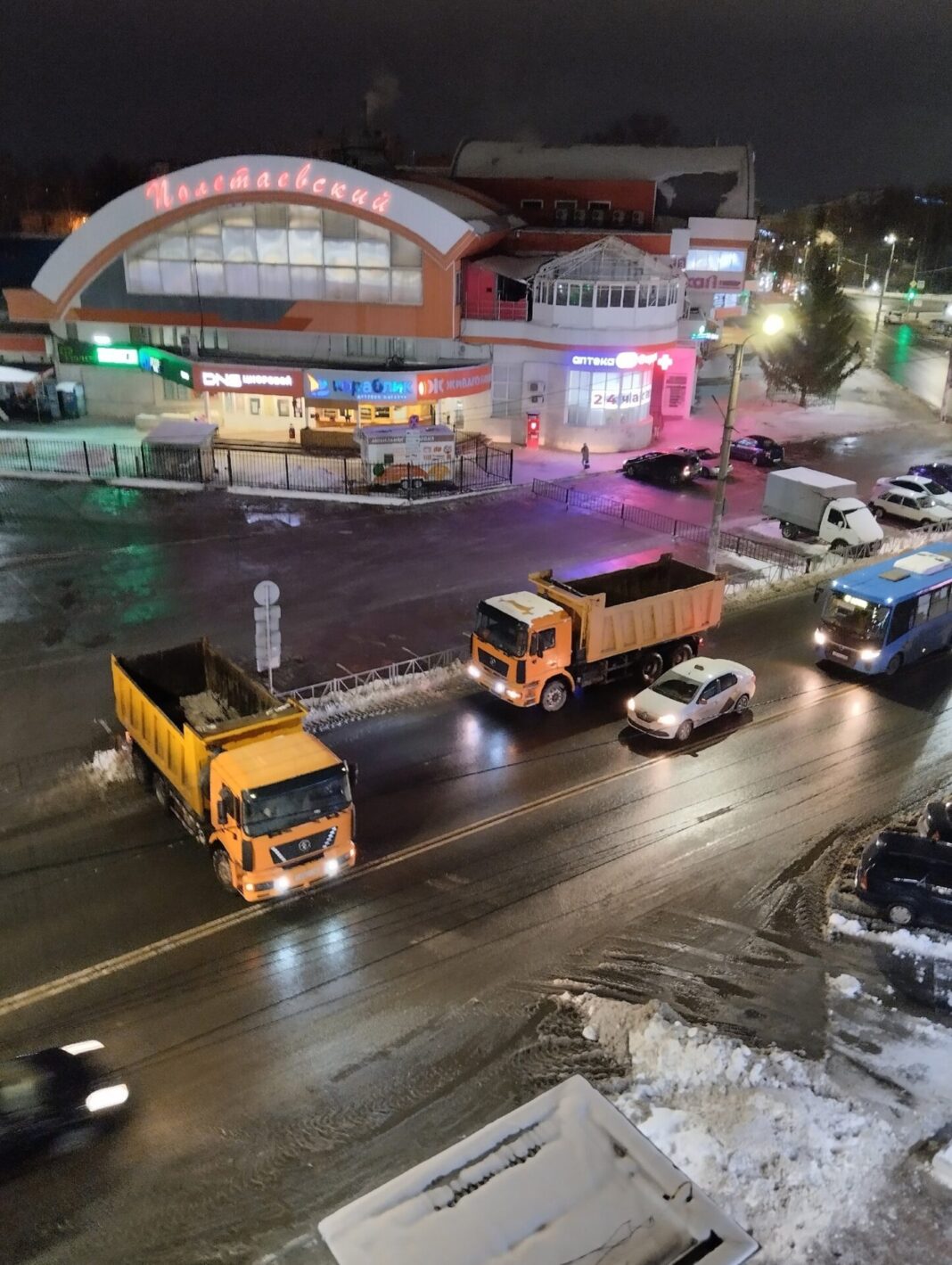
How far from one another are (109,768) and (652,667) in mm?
11366

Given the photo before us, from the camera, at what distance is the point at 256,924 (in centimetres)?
1324

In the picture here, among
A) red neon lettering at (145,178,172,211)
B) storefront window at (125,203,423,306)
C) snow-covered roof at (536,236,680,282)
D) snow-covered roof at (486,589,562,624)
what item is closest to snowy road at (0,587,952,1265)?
snow-covered roof at (486,589,562,624)

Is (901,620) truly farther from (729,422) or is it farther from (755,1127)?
(755,1127)

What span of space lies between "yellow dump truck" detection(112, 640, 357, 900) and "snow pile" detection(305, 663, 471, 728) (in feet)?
11.0

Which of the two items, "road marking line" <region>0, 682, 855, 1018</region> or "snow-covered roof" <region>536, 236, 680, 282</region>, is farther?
"snow-covered roof" <region>536, 236, 680, 282</region>

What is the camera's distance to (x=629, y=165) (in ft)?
174

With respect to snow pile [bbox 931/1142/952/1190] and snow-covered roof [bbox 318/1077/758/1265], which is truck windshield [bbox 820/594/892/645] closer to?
snow pile [bbox 931/1142/952/1190]

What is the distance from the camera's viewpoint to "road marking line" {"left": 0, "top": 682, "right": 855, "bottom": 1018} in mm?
11977

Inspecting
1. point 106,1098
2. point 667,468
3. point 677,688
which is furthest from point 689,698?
point 667,468

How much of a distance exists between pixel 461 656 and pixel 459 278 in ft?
82.5

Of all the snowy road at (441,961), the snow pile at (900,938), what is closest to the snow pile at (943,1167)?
the snowy road at (441,961)

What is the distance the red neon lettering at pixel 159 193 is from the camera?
131 ft

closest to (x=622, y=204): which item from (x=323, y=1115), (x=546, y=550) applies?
(x=546, y=550)

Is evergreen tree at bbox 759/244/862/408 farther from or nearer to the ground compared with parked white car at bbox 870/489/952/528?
farther from the ground
